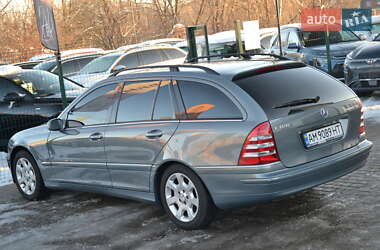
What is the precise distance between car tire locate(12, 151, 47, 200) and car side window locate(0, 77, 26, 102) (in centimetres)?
452

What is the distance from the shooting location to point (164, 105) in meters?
5.41

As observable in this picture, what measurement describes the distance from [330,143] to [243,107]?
857 millimetres

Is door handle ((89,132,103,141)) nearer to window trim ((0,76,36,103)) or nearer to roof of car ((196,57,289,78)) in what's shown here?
roof of car ((196,57,289,78))

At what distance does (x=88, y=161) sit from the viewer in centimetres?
610

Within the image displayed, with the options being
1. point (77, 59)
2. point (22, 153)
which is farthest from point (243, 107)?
point (77, 59)

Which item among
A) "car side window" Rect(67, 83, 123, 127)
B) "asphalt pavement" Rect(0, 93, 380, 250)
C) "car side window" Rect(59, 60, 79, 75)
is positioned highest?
"car side window" Rect(67, 83, 123, 127)

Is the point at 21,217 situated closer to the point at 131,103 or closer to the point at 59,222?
the point at 59,222

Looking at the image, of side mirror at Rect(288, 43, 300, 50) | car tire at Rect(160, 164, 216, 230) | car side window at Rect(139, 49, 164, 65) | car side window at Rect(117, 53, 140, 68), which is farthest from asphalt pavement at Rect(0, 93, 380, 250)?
car side window at Rect(139, 49, 164, 65)

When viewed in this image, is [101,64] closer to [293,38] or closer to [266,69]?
[293,38]

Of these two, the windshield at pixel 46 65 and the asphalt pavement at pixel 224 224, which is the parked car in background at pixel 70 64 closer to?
the windshield at pixel 46 65

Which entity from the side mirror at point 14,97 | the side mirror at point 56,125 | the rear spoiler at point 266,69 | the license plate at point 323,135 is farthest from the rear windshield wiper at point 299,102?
the side mirror at point 14,97

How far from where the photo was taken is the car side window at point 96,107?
236 inches

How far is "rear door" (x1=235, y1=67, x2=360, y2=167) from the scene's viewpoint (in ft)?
15.6

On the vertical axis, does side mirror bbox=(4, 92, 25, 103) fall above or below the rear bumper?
above
